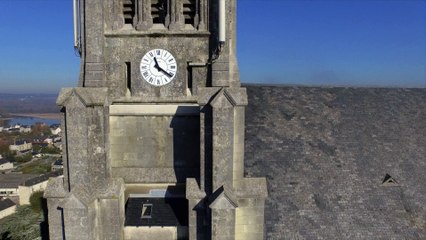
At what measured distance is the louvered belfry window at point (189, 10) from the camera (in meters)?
12.7

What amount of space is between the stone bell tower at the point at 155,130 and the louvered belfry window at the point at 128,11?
34 millimetres

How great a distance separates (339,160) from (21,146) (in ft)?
500

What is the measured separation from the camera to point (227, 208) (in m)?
11.1

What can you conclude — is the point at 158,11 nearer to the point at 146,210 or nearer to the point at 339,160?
the point at 146,210

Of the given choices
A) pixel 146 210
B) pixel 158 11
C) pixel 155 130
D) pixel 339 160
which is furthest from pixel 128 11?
pixel 339 160

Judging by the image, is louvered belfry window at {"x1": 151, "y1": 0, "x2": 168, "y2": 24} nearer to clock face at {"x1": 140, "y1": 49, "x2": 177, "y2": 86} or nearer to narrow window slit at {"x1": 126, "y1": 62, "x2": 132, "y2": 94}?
clock face at {"x1": 140, "y1": 49, "x2": 177, "y2": 86}

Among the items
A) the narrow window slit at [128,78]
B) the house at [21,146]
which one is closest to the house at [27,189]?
the house at [21,146]

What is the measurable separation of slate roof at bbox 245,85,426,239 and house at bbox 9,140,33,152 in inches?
5689

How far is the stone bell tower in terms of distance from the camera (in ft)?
37.3

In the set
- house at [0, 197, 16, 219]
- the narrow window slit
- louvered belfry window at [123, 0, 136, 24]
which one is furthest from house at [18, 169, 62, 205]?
louvered belfry window at [123, 0, 136, 24]

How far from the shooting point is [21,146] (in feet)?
479

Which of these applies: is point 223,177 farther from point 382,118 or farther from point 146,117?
point 382,118

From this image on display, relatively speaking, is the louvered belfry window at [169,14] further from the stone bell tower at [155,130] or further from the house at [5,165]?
the house at [5,165]

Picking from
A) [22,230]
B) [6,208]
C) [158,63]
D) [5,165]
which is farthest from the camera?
[5,165]
